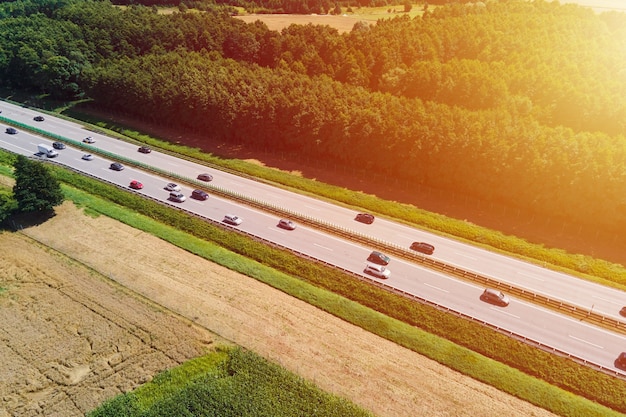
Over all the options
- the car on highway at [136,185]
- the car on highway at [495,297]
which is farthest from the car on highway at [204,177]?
the car on highway at [495,297]

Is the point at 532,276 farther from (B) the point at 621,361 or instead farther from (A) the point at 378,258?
(A) the point at 378,258

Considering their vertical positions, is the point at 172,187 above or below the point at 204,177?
below

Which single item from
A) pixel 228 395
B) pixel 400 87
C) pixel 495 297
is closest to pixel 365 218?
pixel 495 297

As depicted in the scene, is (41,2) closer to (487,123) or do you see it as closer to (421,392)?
(487,123)

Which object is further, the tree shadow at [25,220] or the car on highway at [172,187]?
the car on highway at [172,187]

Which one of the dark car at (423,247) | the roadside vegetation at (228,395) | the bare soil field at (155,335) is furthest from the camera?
the dark car at (423,247)

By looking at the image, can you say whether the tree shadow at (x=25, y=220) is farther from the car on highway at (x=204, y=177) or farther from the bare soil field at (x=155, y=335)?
the car on highway at (x=204, y=177)

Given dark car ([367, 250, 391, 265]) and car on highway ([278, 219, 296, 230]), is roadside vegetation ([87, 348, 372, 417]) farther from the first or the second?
car on highway ([278, 219, 296, 230])
